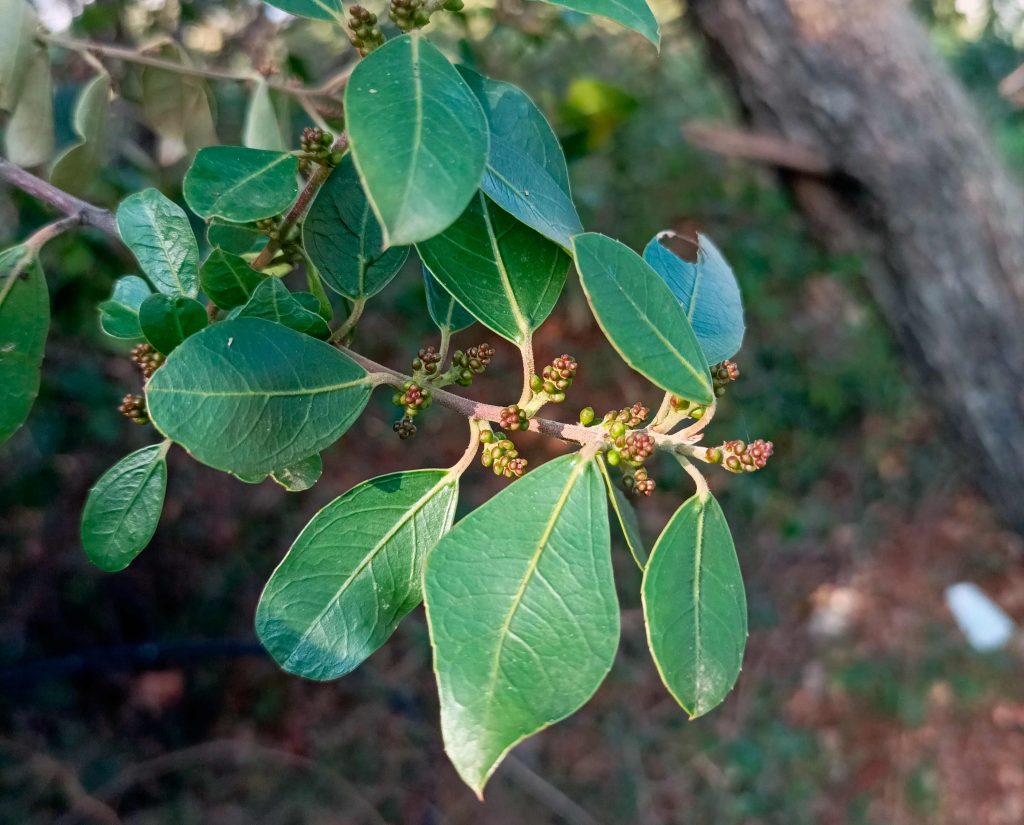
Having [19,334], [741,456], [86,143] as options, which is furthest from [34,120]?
[741,456]

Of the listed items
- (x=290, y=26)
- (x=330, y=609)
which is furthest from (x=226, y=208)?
(x=290, y=26)

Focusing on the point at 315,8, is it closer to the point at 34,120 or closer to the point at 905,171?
the point at 34,120

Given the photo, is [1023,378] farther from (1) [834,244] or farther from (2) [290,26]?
(2) [290,26]

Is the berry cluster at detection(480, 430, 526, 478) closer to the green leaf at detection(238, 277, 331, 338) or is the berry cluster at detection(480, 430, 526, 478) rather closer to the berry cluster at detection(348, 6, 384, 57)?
the green leaf at detection(238, 277, 331, 338)

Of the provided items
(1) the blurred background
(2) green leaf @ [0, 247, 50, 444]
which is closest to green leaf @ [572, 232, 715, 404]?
(2) green leaf @ [0, 247, 50, 444]

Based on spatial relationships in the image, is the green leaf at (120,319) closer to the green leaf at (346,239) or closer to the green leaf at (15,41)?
the green leaf at (346,239)

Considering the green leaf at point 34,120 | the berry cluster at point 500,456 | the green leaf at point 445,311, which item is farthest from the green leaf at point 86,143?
the berry cluster at point 500,456
